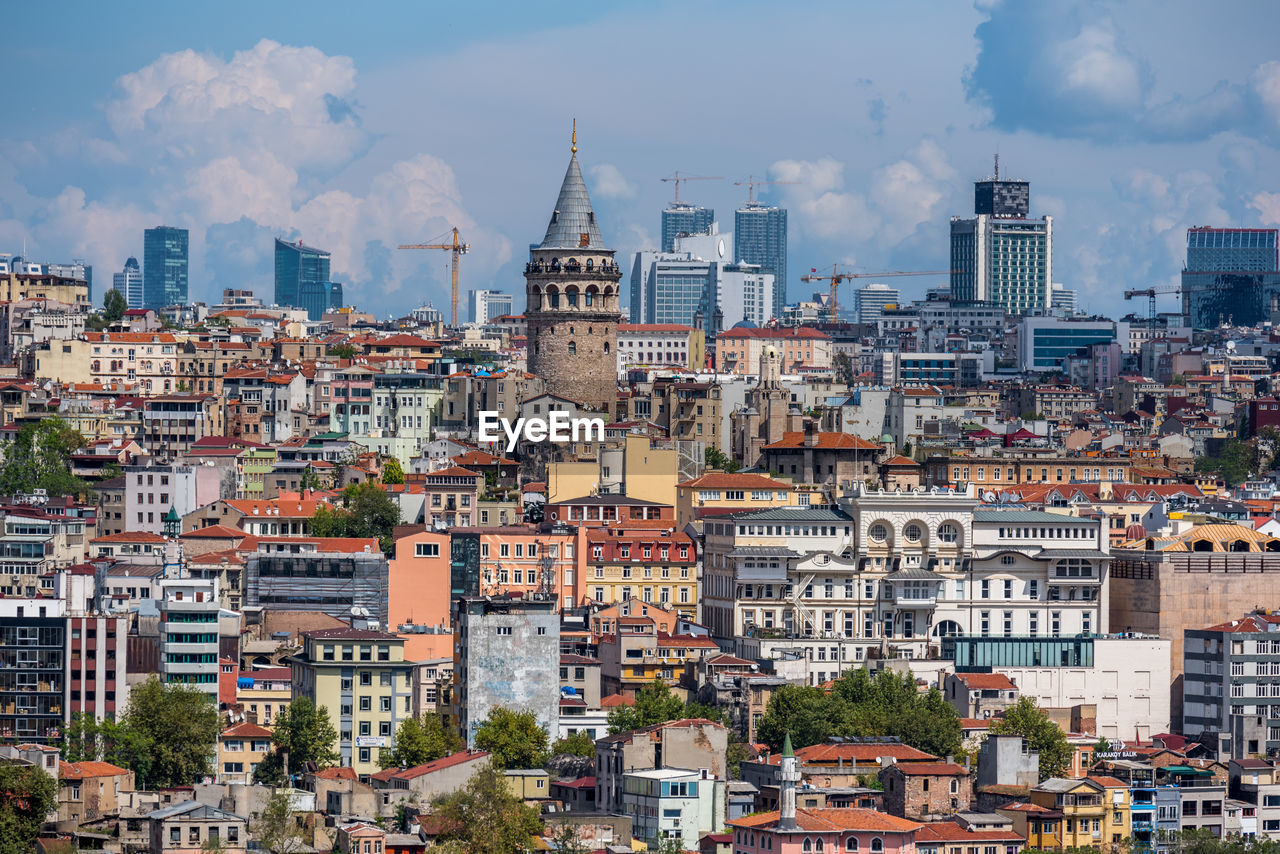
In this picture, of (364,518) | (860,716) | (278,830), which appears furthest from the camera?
(364,518)

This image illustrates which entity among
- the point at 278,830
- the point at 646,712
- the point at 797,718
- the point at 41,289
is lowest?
the point at 278,830

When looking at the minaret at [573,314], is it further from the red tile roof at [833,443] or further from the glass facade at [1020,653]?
the glass facade at [1020,653]

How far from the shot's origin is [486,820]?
65750mm

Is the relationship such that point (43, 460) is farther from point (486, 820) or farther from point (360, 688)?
point (486, 820)

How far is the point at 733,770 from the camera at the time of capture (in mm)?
73062

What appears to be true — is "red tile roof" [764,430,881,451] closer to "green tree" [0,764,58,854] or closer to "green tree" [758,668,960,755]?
"green tree" [758,668,960,755]

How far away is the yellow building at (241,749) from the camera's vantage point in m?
75.7

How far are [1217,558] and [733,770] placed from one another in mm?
24881

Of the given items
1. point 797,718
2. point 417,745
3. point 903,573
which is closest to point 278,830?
point 417,745

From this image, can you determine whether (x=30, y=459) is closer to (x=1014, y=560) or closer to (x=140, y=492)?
(x=140, y=492)

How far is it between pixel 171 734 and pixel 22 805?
877 centimetres

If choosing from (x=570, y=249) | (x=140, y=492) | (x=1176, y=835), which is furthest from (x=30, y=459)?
(x=1176, y=835)

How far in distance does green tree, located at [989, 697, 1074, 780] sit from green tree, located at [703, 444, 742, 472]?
1481 inches

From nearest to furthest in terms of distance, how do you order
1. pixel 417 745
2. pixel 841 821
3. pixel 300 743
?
pixel 841 821 < pixel 417 745 < pixel 300 743
